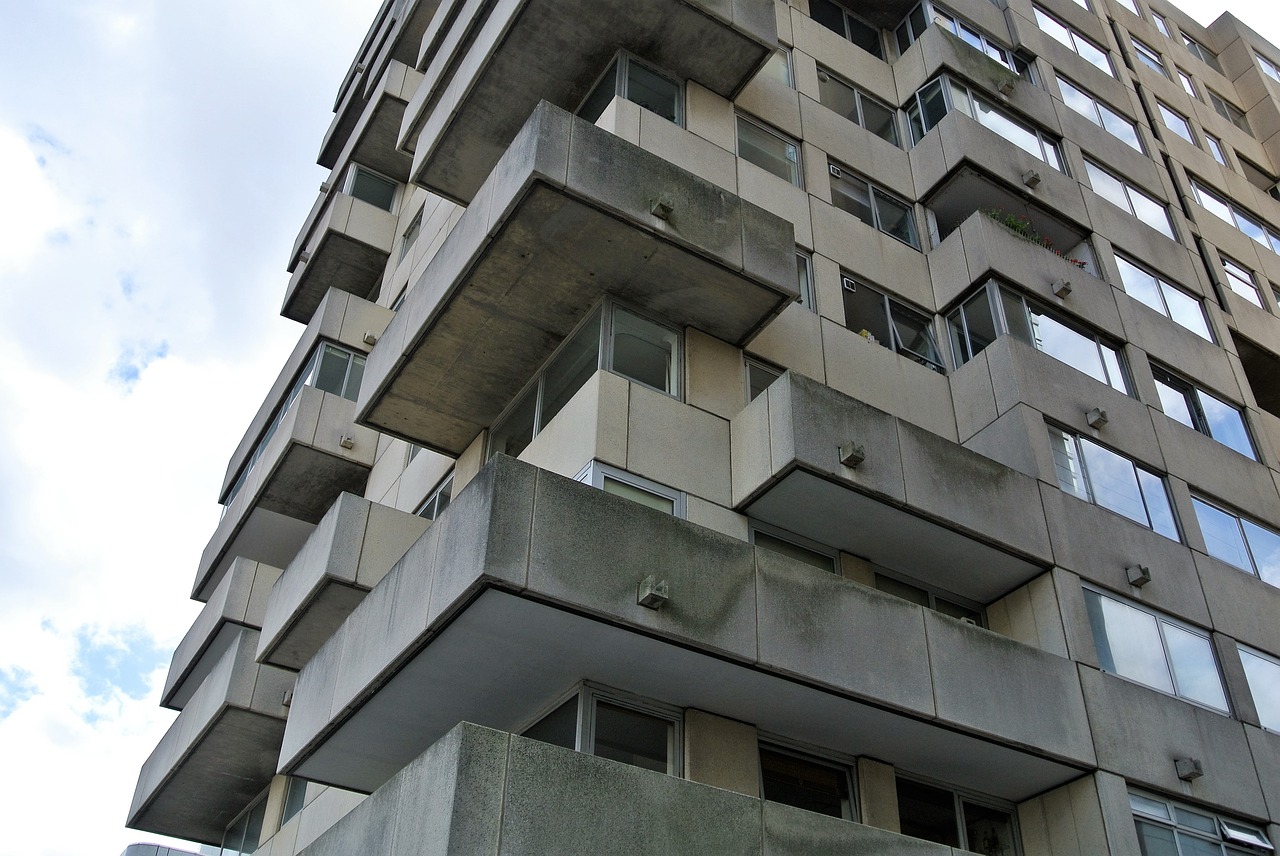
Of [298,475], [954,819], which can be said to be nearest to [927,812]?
[954,819]

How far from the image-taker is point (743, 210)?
49.3 ft

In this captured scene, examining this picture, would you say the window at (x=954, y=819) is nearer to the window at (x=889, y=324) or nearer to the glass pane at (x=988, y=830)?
the glass pane at (x=988, y=830)

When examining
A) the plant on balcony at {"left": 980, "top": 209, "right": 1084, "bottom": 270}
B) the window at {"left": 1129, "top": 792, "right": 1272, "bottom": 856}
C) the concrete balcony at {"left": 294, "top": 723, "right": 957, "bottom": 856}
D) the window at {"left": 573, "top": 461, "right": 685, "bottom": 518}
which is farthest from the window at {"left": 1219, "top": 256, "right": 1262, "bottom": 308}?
the concrete balcony at {"left": 294, "top": 723, "right": 957, "bottom": 856}

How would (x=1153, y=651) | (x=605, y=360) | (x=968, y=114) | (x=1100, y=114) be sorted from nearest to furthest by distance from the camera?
(x=605, y=360), (x=1153, y=651), (x=968, y=114), (x=1100, y=114)

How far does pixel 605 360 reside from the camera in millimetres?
14055

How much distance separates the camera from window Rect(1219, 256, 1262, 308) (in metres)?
25.6

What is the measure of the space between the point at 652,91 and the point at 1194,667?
1163cm

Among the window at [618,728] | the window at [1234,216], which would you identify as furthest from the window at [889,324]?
the window at [1234,216]

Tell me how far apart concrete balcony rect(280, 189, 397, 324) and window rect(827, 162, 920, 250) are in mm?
11651

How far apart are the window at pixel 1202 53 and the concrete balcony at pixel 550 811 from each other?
32.9 metres

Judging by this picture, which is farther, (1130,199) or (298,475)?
(1130,199)

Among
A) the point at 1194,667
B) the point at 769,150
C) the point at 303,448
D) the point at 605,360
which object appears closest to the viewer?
the point at 605,360

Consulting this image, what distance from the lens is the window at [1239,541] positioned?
18.0 metres

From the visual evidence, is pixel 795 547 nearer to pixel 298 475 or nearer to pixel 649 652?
pixel 649 652
